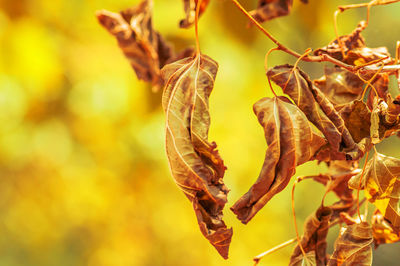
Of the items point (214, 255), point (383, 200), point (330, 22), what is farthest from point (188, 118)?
point (214, 255)

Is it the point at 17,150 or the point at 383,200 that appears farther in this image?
the point at 17,150

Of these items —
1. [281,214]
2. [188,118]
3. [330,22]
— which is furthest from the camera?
[281,214]

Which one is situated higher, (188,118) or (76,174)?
(188,118)

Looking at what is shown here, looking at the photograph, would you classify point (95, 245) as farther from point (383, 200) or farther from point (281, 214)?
point (383, 200)

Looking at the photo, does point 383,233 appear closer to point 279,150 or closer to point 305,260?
point 305,260

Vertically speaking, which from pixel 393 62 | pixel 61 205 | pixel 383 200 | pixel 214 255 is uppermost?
pixel 393 62

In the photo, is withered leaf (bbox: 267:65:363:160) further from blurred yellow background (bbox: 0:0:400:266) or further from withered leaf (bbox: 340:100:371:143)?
blurred yellow background (bbox: 0:0:400:266)

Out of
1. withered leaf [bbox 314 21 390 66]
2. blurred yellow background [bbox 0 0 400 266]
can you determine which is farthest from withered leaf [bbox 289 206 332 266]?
blurred yellow background [bbox 0 0 400 266]

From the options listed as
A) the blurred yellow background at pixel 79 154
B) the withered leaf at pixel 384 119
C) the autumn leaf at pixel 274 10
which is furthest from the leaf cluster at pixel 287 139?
the blurred yellow background at pixel 79 154
